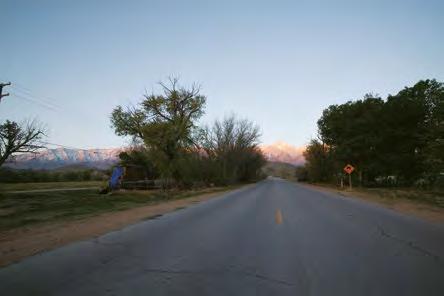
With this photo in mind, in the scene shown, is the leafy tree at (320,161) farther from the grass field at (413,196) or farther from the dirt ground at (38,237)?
the dirt ground at (38,237)

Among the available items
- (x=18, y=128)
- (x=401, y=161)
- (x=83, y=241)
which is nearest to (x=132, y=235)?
(x=83, y=241)

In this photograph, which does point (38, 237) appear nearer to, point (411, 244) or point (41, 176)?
point (411, 244)

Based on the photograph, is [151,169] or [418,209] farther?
[151,169]

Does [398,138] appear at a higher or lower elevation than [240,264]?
higher

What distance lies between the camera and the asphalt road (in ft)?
17.3

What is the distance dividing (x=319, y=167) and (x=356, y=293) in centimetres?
8364

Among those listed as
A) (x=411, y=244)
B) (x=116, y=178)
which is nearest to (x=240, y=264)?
(x=411, y=244)

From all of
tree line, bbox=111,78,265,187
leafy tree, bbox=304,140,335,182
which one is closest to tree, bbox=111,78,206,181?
tree line, bbox=111,78,265,187

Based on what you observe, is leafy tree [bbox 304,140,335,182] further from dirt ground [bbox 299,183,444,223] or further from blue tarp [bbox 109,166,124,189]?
dirt ground [bbox 299,183,444,223]

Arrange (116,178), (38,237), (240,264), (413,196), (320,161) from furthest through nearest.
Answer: (320,161), (116,178), (413,196), (38,237), (240,264)

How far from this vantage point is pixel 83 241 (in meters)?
9.27

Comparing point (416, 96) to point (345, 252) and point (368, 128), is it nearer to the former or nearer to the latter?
point (368, 128)

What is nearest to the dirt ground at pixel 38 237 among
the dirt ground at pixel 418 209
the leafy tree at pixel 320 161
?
the dirt ground at pixel 418 209

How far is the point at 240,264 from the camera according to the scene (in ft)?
21.9
